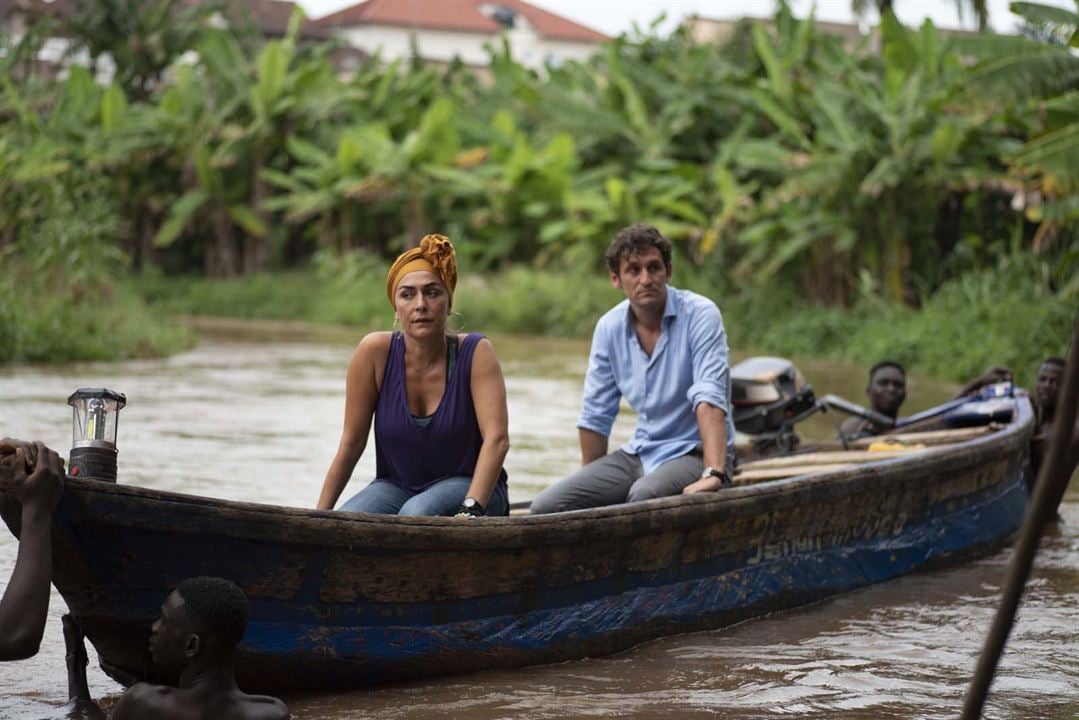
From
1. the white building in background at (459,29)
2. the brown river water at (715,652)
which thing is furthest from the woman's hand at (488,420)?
the white building in background at (459,29)

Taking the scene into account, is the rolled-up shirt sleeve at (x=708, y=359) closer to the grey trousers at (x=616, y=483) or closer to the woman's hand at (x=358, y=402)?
the grey trousers at (x=616, y=483)

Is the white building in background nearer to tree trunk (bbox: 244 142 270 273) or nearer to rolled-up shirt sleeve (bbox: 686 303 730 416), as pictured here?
tree trunk (bbox: 244 142 270 273)

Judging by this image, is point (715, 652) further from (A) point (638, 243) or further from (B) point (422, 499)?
(A) point (638, 243)

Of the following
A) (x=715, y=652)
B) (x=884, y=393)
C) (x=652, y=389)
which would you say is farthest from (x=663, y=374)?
(x=884, y=393)

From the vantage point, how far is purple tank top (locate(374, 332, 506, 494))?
188 inches

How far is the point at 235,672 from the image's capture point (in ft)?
13.7

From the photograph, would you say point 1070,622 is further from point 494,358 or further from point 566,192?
point 566,192

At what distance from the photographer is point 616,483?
5734mm

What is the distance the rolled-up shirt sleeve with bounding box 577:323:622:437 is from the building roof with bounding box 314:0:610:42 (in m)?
46.5

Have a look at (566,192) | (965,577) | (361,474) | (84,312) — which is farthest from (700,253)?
(965,577)

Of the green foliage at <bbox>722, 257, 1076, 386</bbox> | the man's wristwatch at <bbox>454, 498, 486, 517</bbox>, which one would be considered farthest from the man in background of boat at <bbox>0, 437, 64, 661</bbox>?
the green foliage at <bbox>722, 257, 1076, 386</bbox>

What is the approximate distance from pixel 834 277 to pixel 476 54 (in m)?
37.3

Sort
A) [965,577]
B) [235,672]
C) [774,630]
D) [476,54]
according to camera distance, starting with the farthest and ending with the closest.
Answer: [476,54] → [965,577] → [774,630] → [235,672]

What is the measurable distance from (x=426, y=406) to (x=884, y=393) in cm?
386
